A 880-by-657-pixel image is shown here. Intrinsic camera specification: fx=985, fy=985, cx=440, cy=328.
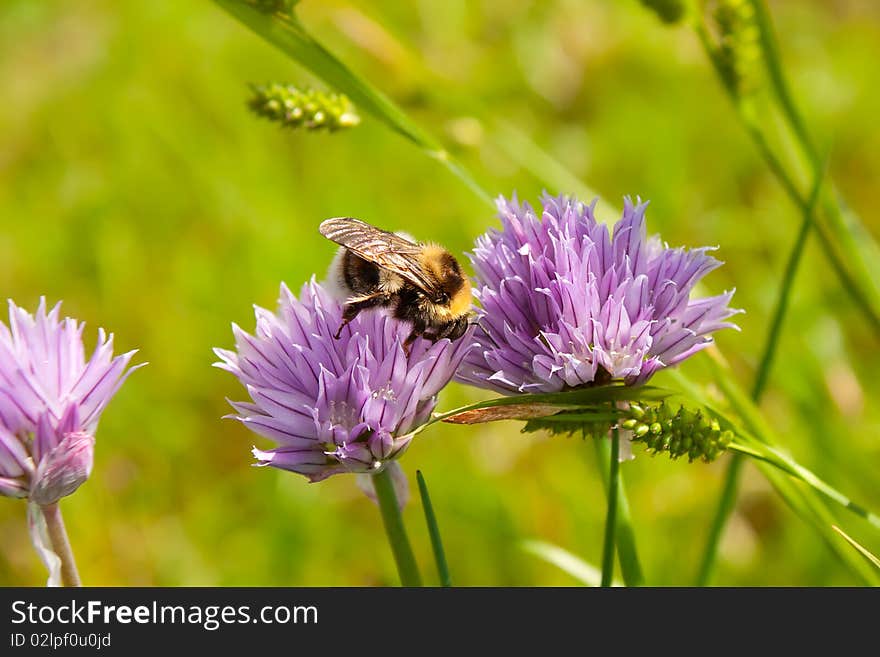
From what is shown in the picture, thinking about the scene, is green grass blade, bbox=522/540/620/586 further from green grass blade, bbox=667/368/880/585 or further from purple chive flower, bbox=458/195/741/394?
purple chive flower, bbox=458/195/741/394

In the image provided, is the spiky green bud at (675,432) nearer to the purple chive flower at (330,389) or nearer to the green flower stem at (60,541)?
the purple chive flower at (330,389)

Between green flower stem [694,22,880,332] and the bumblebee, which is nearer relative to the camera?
the bumblebee

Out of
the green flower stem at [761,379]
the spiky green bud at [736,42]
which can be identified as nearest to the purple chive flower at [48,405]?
the green flower stem at [761,379]

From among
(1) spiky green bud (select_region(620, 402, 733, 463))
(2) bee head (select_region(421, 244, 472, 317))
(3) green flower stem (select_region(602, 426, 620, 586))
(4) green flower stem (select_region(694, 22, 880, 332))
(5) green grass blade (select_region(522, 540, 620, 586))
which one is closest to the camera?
(1) spiky green bud (select_region(620, 402, 733, 463))

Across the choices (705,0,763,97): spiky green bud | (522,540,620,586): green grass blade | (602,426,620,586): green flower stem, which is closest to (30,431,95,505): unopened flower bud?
(602,426,620,586): green flower stem

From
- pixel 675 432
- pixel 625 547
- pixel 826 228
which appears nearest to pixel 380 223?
pixel 826 228
